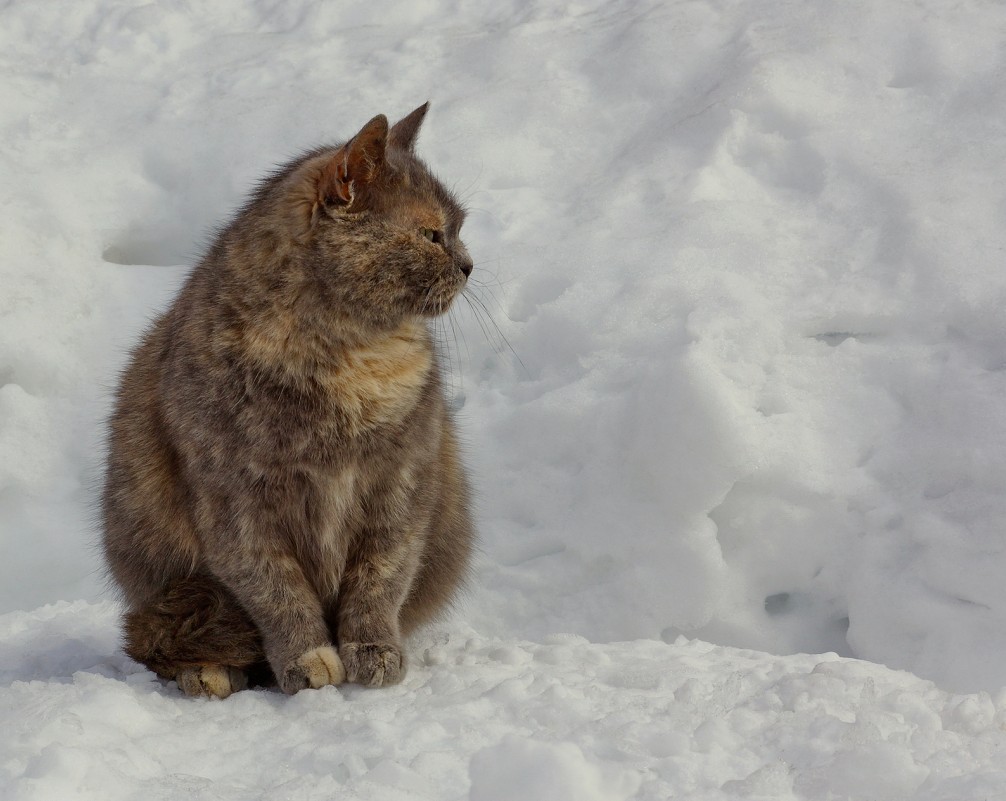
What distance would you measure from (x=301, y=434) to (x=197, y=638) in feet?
2.04

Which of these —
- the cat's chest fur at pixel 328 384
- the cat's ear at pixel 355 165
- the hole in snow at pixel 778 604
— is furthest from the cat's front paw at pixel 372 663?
the hole in snow at pixel 778 604

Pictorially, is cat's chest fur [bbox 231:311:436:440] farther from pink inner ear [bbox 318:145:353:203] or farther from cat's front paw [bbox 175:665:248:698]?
cat's front paw [bbox 175:665:248:698]

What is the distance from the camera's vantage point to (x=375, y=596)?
114 inches

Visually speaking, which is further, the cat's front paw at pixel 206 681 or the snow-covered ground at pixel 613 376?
the cat's front paw at pixel 206 681

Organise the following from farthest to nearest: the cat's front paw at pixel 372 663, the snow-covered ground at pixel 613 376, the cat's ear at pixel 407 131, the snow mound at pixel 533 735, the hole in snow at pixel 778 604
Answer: the hole in snow at pixel 778 604 → the cat's ear at pixel 407 131 → the cat's front paw at pixel 372 663 → the snow-covered ground at pixel 613 376 → the snow mound at pixel 533 735

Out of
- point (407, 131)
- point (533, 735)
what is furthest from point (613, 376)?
point (533, 735)

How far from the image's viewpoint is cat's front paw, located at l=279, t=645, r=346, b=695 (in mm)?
2740

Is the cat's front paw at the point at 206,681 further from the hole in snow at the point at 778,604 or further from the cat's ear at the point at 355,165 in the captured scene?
the hole in snow at the point at 778,604

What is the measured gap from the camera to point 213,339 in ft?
8.94

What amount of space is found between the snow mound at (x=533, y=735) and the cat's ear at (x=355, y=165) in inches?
47.9

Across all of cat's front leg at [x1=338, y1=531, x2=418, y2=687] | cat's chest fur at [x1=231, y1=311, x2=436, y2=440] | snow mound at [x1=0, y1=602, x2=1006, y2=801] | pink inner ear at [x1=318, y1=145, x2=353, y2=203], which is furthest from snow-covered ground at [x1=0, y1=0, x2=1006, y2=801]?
pink inner ear at [x1=318, y1=145, x2=353, y2=203]

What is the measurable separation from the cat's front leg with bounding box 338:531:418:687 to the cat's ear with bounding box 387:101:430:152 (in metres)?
1.06

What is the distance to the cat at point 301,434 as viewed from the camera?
2.68m

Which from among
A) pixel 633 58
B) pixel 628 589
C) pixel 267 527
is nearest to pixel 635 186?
pixel 633 58
